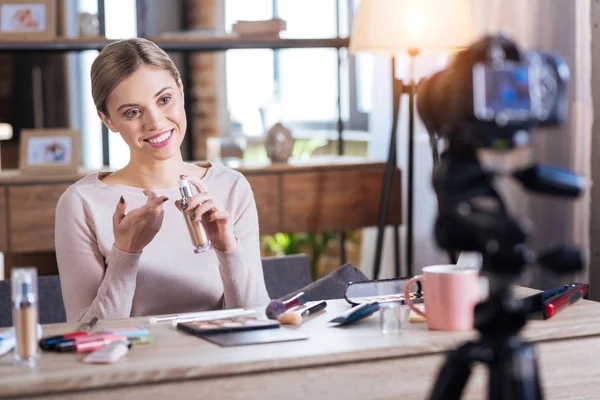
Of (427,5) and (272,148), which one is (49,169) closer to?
(272,148)

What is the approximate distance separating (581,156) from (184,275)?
1.83 metres

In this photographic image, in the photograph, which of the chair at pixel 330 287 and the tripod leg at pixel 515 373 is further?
the chair at pixel 330 287

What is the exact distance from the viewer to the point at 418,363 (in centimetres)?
148

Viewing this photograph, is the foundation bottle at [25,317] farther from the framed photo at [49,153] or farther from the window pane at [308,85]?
the window pane at [308,85]

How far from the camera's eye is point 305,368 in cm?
141

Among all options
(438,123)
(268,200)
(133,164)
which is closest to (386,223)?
A: (268,200)

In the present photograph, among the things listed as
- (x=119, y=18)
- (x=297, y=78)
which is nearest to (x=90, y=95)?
(x=119, y=18)

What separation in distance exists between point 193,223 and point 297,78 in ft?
13.0

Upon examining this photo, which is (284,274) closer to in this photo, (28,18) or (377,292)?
(377,292)

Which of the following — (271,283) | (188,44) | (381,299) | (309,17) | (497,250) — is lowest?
(271,283)

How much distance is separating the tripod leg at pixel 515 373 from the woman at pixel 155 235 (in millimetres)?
1072

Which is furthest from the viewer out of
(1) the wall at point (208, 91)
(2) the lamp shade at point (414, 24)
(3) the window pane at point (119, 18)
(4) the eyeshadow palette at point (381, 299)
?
(3) the window pane at point (119, 18)

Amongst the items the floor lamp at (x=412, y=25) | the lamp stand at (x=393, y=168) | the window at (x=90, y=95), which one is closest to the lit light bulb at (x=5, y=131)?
the window at (x=90, y=95)

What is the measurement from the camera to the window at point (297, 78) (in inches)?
207
